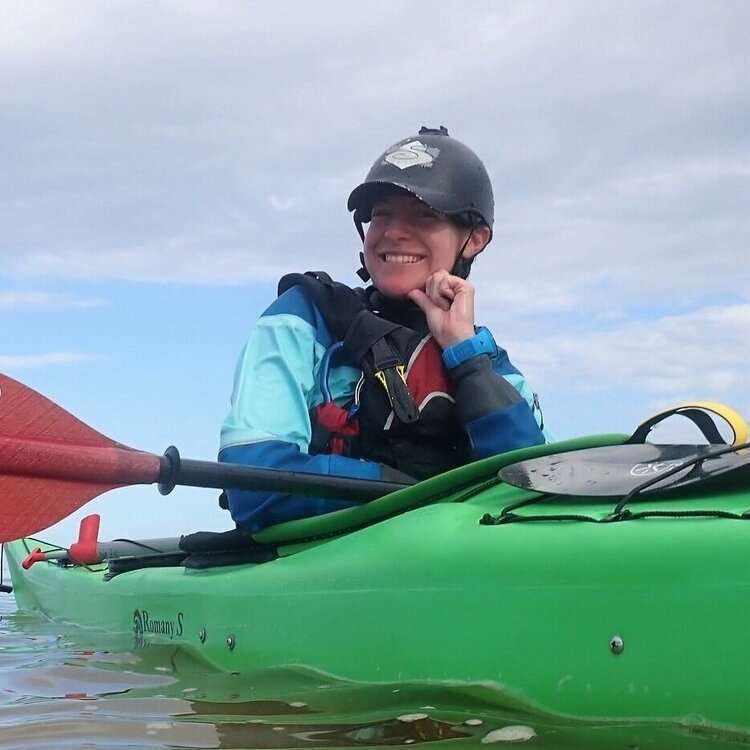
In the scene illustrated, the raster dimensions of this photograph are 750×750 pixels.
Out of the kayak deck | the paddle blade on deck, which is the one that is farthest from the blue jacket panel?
the paddle blade on deck

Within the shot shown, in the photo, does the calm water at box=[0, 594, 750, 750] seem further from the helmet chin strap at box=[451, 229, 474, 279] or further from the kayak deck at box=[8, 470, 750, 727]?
the helmet chin strap at box=[451, 229, 474, 279]

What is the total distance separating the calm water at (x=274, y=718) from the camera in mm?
1795

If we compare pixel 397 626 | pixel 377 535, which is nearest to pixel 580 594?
pixel 397 626

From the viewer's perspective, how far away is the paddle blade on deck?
2.07m

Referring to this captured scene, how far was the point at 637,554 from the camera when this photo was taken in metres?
1.83

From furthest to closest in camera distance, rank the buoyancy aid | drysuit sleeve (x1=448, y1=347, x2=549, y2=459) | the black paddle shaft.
Result: the buoyancy aid → drysuit sleeve (x1=448, y1=347, x2=549, y2=459) → the black paddle shaft

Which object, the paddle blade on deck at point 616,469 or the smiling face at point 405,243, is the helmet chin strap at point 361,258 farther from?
A: the paddle blade on deck at point 616,469

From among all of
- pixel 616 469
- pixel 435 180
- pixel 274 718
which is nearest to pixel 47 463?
pixel 274 718

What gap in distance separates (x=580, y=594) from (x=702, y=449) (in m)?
0.57

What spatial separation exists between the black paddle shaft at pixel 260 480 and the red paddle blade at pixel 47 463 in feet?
0.17

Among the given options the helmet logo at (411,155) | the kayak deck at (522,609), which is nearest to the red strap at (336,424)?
the kayak deck at (522,609)

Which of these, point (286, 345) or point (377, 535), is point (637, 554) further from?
point (286, 345)

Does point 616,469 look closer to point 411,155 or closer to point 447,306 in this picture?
point 447,306

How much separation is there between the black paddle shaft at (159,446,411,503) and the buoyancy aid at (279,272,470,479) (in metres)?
0.32
